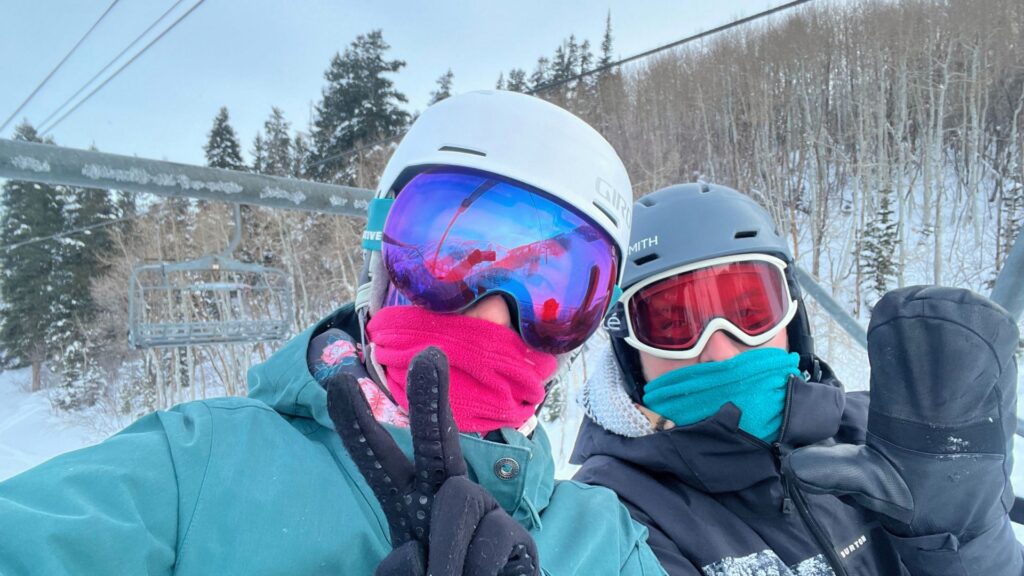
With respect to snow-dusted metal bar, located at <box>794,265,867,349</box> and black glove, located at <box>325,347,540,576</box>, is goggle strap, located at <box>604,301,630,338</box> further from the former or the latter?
snow-dusted metal bar, located at <box>794,265,867,349</box>

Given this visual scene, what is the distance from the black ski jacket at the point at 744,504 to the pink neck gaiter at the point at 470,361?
0.52 meters

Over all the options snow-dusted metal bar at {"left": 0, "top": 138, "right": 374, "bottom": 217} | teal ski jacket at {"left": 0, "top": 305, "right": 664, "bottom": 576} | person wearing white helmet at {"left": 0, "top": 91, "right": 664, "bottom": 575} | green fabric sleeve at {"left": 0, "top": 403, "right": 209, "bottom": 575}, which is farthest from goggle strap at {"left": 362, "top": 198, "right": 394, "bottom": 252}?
snow-dusted metal bar at {"left": 0, "top": 138, "right": 374, "bottom": 217}

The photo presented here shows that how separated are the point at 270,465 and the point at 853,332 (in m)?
3.17

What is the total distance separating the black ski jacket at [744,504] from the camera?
1329mm

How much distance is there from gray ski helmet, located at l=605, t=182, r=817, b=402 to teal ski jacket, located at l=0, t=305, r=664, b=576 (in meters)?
0.88

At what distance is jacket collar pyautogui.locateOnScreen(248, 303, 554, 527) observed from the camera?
96cm

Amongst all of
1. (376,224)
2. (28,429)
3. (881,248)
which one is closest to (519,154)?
(376,224)

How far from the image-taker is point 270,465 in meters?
0.86

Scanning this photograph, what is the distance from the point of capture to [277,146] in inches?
917

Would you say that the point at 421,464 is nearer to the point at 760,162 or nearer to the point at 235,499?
the point at 235,499

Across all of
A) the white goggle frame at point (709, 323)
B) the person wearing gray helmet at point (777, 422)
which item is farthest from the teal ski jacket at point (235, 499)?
the white goggle frame at point (709, 323)

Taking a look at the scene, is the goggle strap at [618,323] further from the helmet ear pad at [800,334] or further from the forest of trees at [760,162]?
the forest of trees at [760,162]

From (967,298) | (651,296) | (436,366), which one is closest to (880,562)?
(967,298)

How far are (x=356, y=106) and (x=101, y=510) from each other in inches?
870
